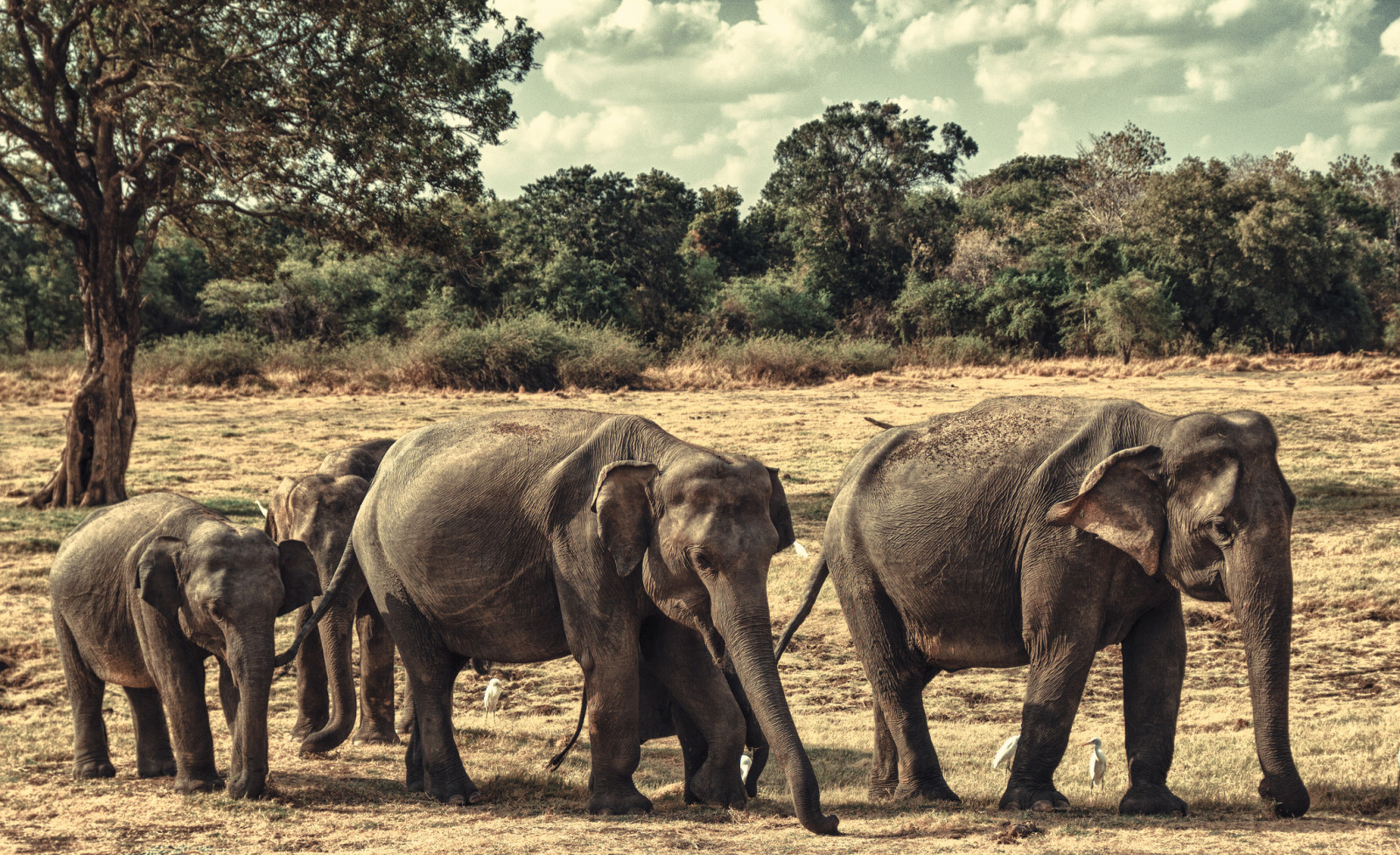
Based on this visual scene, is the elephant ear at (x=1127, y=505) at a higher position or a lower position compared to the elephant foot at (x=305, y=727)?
higher

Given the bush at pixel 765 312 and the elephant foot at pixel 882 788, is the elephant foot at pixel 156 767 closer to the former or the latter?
the elephant foot at pixel 882 788

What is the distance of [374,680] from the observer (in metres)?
8.90

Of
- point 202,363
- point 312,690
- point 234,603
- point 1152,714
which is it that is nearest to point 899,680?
point 1152,714

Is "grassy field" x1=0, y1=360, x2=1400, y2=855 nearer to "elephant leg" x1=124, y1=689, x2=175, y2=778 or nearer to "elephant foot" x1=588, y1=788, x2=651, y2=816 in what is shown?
"elephant foot" x1=588, y1=788, x2=651, y2=816

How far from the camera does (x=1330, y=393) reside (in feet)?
94.6

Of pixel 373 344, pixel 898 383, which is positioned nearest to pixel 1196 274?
pixel 898 383

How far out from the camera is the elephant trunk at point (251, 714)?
6625 mm

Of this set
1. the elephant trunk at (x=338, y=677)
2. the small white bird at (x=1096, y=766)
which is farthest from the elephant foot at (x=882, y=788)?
the elephant trunk at (x=338, y=677)

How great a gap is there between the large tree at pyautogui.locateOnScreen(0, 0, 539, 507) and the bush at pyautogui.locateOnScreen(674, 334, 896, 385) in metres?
19.7

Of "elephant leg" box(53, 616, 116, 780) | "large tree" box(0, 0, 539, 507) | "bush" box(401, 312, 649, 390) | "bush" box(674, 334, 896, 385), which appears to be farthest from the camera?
"bush" box(674, 334, 896, 385)

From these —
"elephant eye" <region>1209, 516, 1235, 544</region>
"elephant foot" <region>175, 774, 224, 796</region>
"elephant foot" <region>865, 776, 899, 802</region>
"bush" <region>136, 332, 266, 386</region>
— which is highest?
"bush" <region>136, 332, 266, 386</region>

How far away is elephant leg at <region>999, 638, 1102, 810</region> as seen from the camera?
6445mm

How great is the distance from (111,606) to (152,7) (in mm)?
11147

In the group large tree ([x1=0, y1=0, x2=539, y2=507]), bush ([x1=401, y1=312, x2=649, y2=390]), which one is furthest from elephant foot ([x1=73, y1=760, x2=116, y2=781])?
bush ([x1=401, y1=312, x2=649, y2=390])
